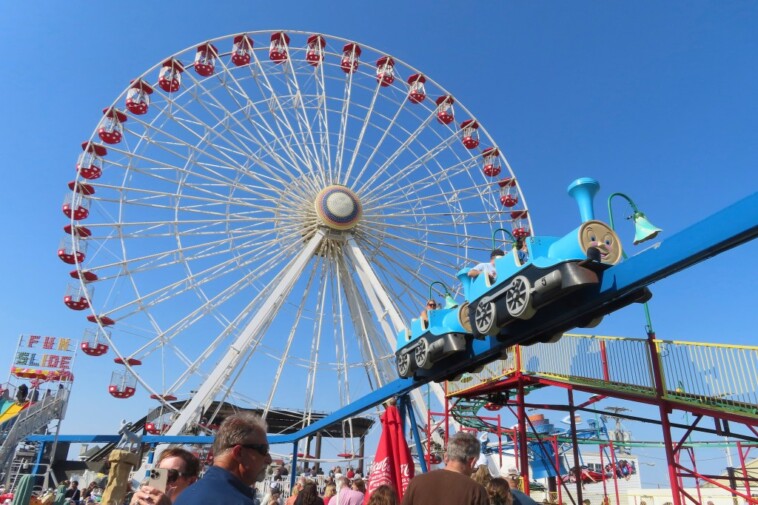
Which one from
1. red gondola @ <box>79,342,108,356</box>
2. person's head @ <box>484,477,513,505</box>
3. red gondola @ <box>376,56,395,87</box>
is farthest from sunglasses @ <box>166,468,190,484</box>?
red gondola @ <box>376,56,395,87</box>

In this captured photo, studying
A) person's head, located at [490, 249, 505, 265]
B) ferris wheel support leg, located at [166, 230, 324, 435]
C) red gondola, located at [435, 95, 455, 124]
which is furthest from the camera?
red gondola, located at [435, 95, 455, 124]

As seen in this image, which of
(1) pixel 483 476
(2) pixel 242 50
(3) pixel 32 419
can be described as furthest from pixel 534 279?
(3) pixel 32 419

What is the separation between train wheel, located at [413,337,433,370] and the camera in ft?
19.7

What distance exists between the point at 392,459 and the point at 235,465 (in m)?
4.23

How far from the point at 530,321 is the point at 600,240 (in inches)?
38.0

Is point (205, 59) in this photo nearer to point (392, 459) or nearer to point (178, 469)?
point (392, 459)

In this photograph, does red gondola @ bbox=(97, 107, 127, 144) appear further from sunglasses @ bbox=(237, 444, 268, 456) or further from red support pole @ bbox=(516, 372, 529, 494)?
sunglasses @ bbox=(237, 444, 268, 456)

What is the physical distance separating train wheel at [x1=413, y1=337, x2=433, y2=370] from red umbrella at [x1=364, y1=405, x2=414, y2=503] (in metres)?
0.60

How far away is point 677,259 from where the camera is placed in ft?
11.4

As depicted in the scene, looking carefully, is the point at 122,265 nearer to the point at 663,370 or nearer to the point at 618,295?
the point at 663,370

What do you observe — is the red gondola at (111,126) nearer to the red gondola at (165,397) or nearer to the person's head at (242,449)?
the red gondola at (165,397)

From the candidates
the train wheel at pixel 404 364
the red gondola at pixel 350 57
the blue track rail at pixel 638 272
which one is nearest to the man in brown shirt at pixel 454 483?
the blue track rail at pixel 638 272

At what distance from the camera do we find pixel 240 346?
16.2 meters

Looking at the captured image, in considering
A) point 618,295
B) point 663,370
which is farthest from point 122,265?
point 618,295
